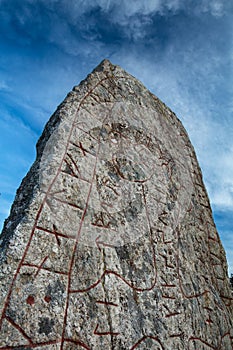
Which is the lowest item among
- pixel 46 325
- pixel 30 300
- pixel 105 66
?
pixel 46 325

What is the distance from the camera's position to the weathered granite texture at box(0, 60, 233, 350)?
1912 millimetres

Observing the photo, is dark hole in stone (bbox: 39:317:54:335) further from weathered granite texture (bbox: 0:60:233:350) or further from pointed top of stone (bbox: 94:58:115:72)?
pointed top of stone (bbox: 94:58:115:72)

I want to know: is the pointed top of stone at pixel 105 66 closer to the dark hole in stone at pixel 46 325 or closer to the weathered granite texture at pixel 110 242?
the weathered granite texture at pixel 110 242

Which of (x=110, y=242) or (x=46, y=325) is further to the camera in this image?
(x=110, y=242)

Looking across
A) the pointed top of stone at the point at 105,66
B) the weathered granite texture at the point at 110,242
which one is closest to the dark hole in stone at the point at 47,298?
the weathered granite texture at the point at 110,242

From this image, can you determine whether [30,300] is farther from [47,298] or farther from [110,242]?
[110,242]

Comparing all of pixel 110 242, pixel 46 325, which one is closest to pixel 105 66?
pixel 110 242

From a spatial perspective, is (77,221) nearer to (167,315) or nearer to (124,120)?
(167,315)

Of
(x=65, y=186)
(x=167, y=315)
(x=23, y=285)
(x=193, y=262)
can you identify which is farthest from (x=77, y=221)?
(x=193, y=262)

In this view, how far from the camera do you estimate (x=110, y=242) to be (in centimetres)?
245

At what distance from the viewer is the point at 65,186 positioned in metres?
2.39

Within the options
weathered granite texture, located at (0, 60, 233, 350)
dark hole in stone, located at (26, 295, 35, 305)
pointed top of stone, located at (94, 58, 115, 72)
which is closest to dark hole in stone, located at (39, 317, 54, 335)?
weathered granite texture, located at (0, 60, 233, 350)

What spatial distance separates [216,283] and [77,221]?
6.20 ft

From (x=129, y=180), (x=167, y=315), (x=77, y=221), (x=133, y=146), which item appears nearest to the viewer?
(x=77, y=221)
